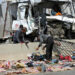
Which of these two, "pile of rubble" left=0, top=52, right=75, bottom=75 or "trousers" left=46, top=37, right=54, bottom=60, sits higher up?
"trousers" left=46, top=37, right=54, bottom=60

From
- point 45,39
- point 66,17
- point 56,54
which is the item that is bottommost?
point 56,54

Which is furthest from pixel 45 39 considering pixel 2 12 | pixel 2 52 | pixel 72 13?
pixel 2 12

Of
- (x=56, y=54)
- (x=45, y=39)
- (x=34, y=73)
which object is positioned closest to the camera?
(x=34, y=73)

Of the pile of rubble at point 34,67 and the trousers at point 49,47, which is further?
the trousers at point 49,47

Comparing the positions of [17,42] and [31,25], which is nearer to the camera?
[17,42]

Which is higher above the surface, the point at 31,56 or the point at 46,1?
the point at 46,1

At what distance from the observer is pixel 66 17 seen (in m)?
15.1

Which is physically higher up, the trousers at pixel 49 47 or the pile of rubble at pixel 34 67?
the trousers at pixel 49 47

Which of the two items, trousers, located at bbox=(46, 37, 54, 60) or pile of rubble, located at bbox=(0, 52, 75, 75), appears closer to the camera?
pile of rubble, located at bbox=(0, 52, 75, 75)

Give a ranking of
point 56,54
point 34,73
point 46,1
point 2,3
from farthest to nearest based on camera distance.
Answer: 1. point 2,3
2. point 46,1
3. point 56,54
4. point 34,73

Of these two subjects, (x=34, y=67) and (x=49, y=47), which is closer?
(x=34, y=67)

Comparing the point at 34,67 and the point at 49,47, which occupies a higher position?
the point at 49,47

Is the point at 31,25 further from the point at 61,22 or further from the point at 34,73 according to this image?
the point at 34,73

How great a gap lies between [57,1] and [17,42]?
4.07 metres
